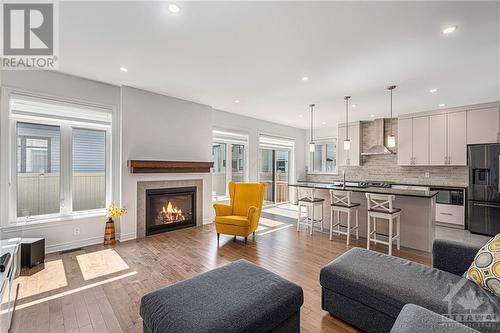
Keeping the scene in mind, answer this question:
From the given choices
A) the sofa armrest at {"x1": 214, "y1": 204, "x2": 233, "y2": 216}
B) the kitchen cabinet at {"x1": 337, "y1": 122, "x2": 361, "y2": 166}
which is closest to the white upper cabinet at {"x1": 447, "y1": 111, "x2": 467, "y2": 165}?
the kitchen cabinet at {"x1": 337, "y1": 122, "x2": 361, "y2": 166}

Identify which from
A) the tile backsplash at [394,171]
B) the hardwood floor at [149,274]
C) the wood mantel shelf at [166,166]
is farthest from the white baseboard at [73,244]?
the tile backsplash at [394,171]

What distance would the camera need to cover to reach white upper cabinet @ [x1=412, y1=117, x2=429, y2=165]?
18.2 feet

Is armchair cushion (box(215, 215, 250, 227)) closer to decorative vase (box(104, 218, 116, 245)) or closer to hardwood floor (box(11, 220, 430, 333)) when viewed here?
hardwood floor (box(11, 220, 430, 333))

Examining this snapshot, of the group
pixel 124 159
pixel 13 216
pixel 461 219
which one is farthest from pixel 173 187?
pixel 461 219

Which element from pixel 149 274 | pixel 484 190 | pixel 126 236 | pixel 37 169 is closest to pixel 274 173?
pixel 126 236

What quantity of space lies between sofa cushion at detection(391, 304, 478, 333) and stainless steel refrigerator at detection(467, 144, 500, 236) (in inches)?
194

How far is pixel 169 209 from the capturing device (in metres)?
4.73

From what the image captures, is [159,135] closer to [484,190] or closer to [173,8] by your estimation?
[173,8]

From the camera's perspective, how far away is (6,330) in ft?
5.87

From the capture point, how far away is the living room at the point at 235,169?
68.2 inches

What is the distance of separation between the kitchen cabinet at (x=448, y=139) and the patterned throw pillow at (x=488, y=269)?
178 inches

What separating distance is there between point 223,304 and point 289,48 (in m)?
2.72

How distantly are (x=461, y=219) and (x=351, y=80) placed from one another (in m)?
4.21

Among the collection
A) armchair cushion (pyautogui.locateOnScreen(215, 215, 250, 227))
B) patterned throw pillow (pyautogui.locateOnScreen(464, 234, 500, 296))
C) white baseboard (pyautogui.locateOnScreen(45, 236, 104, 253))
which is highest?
patterned throw pillow (pyautogui.locateOnScreen(464, 234, 500, 296))
